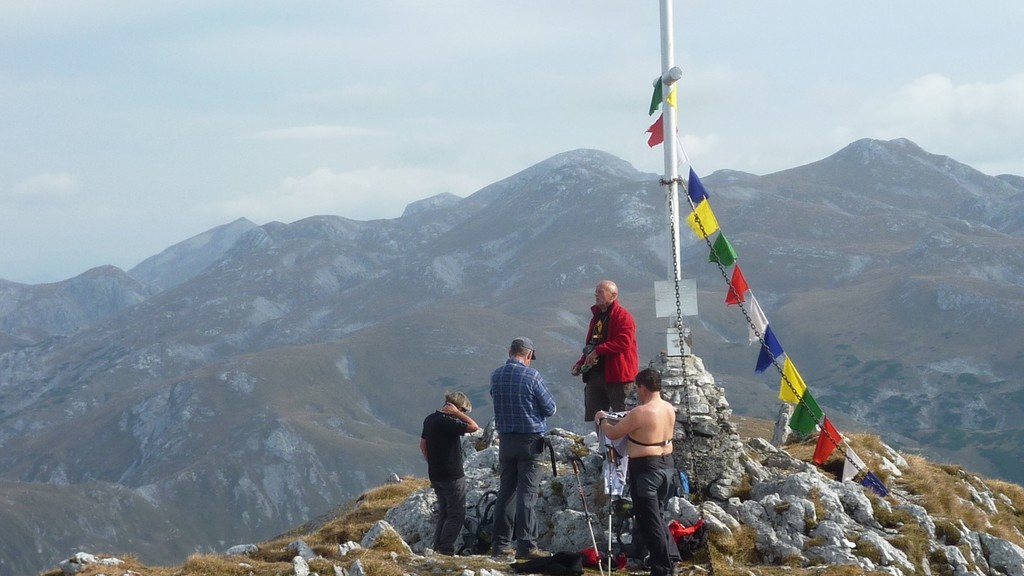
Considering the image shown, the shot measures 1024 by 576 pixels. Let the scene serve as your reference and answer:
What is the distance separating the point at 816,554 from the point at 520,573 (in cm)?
548

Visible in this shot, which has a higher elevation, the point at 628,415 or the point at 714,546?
the point at 628,415

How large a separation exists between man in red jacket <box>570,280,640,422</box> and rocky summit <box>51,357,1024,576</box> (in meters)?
1.18

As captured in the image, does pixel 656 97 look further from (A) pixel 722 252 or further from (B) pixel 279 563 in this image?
(B) pixel 279 563

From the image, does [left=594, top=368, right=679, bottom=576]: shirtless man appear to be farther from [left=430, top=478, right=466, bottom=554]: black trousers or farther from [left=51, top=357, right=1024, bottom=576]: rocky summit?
[left=430, top=478, right=466, bottom=554]: black trousers

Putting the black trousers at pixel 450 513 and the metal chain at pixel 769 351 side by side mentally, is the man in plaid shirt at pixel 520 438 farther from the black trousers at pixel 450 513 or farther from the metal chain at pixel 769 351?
the metal chain at pixel 769 351

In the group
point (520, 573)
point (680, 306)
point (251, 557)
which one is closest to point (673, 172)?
point (680, 306)

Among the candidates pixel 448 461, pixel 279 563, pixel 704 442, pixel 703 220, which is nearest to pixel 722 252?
pixel 703 220

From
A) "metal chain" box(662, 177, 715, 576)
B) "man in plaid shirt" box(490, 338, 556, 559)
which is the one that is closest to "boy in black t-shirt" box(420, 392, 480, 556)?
"man in plaid shirt" box(490, 338, 556, 559)

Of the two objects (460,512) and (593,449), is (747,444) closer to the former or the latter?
(593,449)

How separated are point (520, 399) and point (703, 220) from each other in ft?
24.5

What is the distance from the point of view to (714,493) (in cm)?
1866

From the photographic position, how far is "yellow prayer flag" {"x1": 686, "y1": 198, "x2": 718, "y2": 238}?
843 inches

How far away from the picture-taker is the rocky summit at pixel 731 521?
15.7 metres

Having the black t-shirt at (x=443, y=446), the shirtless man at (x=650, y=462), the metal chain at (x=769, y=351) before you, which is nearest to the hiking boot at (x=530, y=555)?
the black t-shirt at (x=443, y=446)
